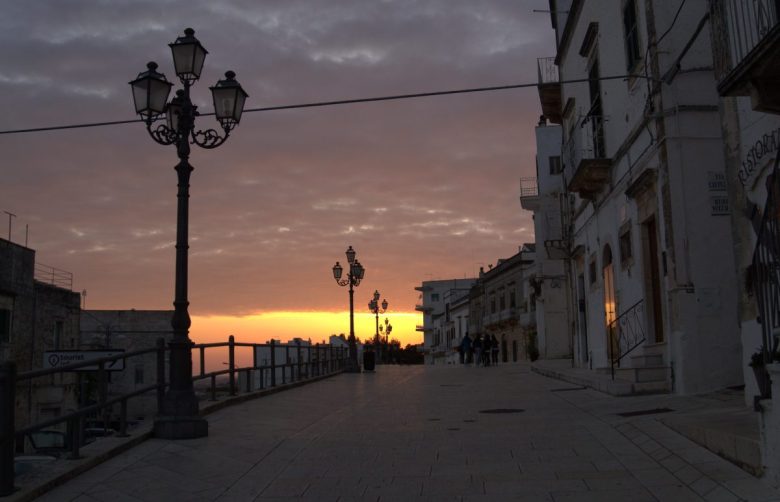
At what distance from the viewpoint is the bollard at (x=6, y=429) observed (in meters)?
6.33

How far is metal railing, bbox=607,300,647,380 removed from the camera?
15414 millimetres

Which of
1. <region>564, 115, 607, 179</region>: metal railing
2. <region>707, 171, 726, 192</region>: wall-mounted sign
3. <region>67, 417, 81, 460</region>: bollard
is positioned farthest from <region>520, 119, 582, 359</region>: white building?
<region>67, 417, 81, 460</region>: bollard

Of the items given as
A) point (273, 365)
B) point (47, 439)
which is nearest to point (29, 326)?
point (47, 439)

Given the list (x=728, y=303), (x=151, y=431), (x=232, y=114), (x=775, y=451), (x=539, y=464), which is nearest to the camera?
(x=775, y=451)

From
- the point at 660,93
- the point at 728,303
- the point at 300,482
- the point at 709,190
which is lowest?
A: the point at 300,482

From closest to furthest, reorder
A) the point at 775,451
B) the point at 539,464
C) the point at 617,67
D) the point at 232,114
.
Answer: the point at 775,451 → the point at 539,464 → the point at 232,114 → the point at 617,67

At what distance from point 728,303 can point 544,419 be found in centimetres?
376

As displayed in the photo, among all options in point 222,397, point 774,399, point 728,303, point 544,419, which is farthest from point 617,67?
point 774,399

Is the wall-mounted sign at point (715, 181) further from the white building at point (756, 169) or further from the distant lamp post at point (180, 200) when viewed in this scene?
the distant lamp post at point (180, 200)

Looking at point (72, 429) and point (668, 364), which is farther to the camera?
point (668, 364)

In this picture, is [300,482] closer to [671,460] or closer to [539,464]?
[539,464]

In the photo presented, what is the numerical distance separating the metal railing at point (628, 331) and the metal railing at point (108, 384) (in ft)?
24.0

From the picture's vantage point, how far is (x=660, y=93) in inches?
512

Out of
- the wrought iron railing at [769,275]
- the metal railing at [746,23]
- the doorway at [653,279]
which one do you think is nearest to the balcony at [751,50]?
the metal railing at [746,23]
